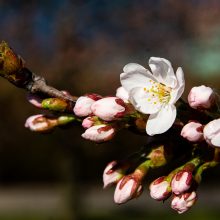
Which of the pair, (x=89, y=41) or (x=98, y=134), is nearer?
(x=98, y=134)

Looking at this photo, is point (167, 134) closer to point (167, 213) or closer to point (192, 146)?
point (192, 146)

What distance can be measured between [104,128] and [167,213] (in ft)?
51.1

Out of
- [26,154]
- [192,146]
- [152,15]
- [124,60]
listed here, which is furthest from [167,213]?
[192,146]

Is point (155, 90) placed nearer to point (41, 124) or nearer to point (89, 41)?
point (41, 124)

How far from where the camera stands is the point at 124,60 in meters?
10.5

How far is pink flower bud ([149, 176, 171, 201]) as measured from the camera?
1.91 meters

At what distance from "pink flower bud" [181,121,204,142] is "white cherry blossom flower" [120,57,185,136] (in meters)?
0.05

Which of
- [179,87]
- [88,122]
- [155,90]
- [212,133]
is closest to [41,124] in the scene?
[88,122]

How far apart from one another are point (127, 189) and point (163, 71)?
412 mm

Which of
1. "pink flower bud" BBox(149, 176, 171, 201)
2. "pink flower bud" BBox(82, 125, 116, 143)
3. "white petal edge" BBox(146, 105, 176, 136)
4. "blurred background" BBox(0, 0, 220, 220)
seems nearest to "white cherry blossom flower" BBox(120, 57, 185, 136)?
"white petal edge" BBox(146, 105, 176, 136)

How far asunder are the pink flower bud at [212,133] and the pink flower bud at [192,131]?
1.9 inches

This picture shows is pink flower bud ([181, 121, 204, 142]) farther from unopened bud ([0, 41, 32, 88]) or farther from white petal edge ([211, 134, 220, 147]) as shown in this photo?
unopened bud ([0, 41, 32, 88])

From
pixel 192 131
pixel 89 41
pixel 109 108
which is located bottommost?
pixel 192 131

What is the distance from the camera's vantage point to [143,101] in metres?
1.88
